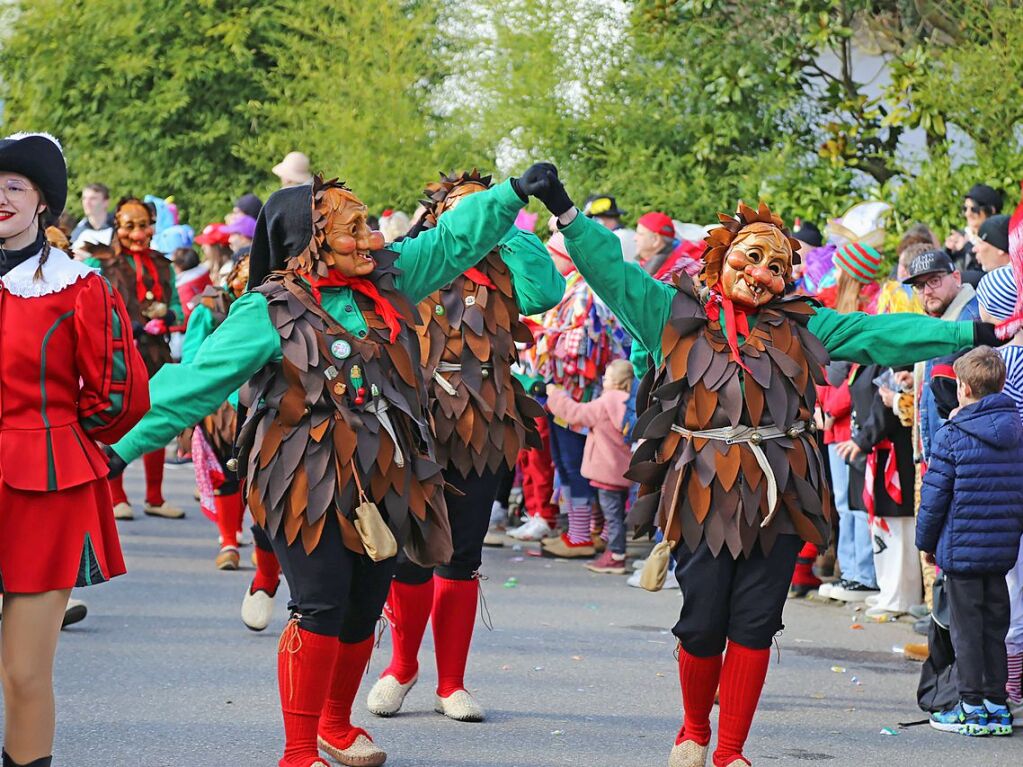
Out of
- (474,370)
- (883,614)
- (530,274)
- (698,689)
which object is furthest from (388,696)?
(883,614)

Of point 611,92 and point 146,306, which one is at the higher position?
point 611,92

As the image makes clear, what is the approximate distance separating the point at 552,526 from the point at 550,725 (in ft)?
18.2

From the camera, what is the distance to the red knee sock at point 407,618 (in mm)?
6562

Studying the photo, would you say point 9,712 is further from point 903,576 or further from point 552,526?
point 552,526

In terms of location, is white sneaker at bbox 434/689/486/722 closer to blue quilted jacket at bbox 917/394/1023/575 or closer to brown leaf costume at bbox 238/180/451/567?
brown leaf costume at bbox 238/180/451/567

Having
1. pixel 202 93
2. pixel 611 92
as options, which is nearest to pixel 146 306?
pixel 611 92

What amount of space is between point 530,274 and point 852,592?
3829 mm

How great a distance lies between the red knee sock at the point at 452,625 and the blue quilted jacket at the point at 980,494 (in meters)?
1.86

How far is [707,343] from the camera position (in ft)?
18.2

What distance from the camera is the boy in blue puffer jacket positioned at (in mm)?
6586

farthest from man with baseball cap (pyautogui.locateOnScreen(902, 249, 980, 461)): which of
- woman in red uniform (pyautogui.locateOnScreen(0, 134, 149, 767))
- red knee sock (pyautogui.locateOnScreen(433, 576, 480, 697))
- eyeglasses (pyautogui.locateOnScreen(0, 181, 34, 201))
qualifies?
eyeglasses (pyautogui.locateOnScreen(0, 181, 34, 201))

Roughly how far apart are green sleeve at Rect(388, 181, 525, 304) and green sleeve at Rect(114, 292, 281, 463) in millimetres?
575

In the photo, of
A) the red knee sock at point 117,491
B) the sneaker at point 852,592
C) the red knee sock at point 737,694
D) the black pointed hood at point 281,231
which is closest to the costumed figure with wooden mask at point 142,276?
the red knee sock at point 117,491

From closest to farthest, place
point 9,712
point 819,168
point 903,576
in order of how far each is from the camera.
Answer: point 9,712
point 903,576
point 819,168
